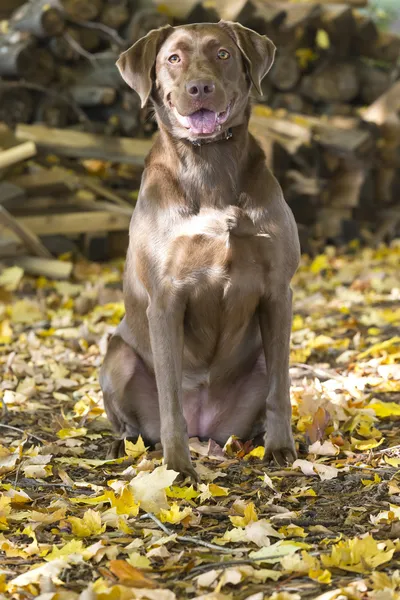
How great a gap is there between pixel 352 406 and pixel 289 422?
0.73 meters

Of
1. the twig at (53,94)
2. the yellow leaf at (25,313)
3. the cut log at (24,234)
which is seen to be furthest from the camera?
the twig at (53,94)

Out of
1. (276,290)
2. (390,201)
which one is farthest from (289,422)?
(390,201)

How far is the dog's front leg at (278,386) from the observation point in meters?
3.42

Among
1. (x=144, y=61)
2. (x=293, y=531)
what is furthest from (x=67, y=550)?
(x=144, y=61)

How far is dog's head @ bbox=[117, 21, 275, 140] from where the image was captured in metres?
3.21

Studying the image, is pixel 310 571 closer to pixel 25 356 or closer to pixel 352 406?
pixel 352 406

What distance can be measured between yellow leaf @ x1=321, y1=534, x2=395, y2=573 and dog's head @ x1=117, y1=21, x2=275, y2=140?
1625 millimetres

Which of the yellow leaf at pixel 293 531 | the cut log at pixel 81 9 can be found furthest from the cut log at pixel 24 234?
the yellow leaf at pixel 293 531

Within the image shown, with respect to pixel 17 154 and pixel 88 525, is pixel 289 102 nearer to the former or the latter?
pixel 17 154

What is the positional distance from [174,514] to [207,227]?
3.55ft

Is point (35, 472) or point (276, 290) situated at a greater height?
point (276, 290)

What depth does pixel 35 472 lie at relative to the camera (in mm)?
3314

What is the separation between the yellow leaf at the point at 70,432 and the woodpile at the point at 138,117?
3728 mm

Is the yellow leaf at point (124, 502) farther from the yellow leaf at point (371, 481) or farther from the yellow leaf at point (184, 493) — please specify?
the yellow leaf at point (371, 481)
